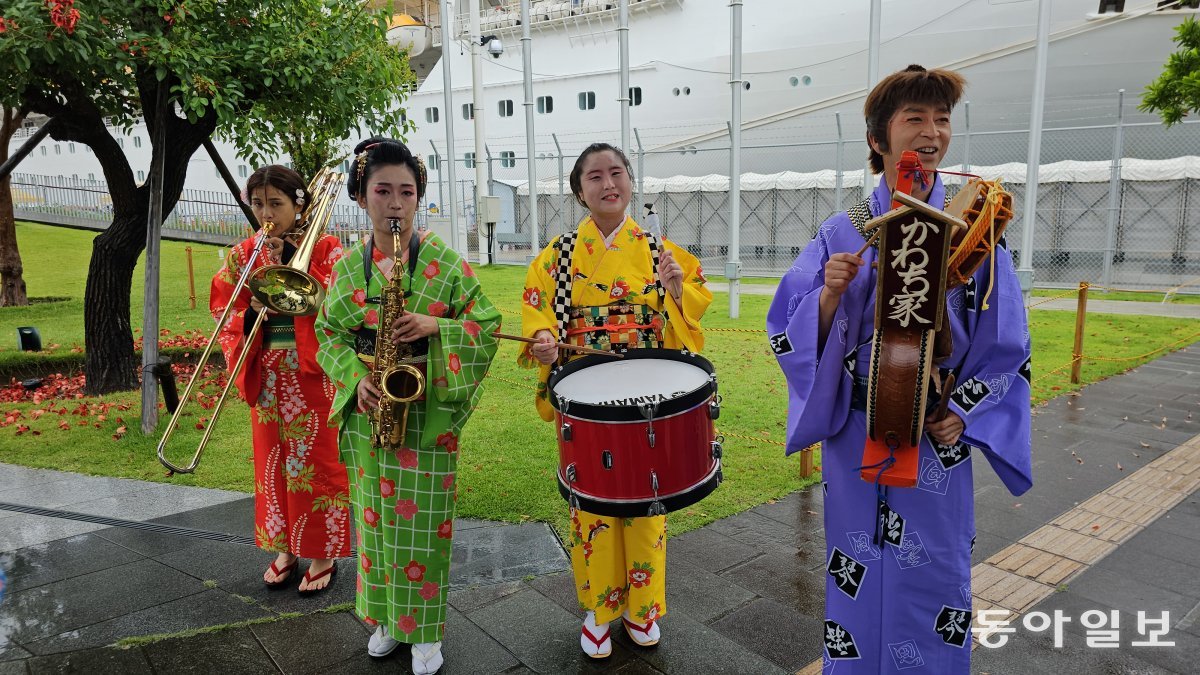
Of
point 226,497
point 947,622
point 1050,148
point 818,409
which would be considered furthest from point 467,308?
point 1050,148

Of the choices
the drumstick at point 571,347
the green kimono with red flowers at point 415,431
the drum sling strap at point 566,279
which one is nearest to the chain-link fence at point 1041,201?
the drum sling strap at point 566,279

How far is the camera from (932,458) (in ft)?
7.13

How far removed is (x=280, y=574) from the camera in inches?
148

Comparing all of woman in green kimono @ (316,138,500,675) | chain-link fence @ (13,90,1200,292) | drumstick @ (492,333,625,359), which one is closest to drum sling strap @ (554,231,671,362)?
drumstick @ (492,333,625,359)

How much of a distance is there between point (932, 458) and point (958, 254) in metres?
0.63

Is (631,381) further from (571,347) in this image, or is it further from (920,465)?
(920,465)

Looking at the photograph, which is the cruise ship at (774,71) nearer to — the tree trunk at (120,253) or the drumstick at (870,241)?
the tree trunk at (120,253)

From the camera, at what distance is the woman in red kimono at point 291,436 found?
12.0ft

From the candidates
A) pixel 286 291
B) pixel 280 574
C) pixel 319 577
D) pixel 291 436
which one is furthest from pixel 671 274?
pixel 280 574

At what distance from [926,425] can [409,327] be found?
1848mm

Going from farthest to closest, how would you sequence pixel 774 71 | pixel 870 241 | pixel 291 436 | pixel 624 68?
1. pixel 774 71
2. pixel 624 68
3. pixel 291 436
4. pixel 870 241

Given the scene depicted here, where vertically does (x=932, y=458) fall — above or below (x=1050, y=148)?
below

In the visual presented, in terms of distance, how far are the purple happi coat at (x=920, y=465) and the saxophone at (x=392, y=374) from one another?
1442mm

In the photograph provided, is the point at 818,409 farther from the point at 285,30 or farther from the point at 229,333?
the point at 285,30
